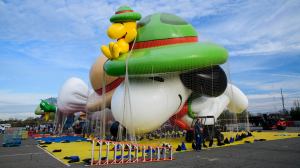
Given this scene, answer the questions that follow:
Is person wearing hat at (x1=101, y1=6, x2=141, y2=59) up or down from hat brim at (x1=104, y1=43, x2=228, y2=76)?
up

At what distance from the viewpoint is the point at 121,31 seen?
12.8 metres

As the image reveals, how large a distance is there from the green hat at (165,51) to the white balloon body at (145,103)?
845mm

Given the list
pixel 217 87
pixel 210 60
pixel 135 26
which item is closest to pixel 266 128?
pixel 217 87

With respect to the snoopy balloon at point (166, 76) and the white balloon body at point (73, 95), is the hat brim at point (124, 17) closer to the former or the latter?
the snoopy balloon at point (166, 76)

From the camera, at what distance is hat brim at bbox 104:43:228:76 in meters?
11.7

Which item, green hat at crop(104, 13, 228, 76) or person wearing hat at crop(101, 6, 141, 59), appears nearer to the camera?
green hat at crop(104, 13, 228, 76)

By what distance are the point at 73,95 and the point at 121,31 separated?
10240mm

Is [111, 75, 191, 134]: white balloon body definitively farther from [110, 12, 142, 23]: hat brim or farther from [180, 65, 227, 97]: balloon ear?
[110, 12, 142, 23]: hat brim

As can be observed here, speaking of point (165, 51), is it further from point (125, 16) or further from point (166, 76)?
point (125, 16)

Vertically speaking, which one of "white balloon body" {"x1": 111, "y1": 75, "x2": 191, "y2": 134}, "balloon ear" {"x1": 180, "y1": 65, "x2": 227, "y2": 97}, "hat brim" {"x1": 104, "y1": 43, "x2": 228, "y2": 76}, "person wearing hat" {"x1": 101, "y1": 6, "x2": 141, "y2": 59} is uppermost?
"person wearing hat" {"x1": 101, "y1": 6, "x2": 141, "y2": 59}

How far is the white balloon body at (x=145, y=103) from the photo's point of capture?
12047 millimetres

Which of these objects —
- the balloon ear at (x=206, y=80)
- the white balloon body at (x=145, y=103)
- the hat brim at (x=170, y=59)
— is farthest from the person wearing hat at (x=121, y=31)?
the balloon ear at (x=206, y=80)

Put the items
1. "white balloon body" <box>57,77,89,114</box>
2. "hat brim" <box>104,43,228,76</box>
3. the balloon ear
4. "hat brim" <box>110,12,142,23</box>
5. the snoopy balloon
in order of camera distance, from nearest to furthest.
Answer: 1. "hat brim" <box>104,43,228,76</box>
2. the snoopy balloon
3. "hat brim" <box>110,12,142,23</box>
4. the balloon ear
5. "white balloon body" <box>57,77,89,114</box>

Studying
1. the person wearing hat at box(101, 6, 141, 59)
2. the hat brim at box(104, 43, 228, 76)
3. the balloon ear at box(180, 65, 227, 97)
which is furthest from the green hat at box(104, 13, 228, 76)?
the balloon ear at box(180, 65, 227, 97)
